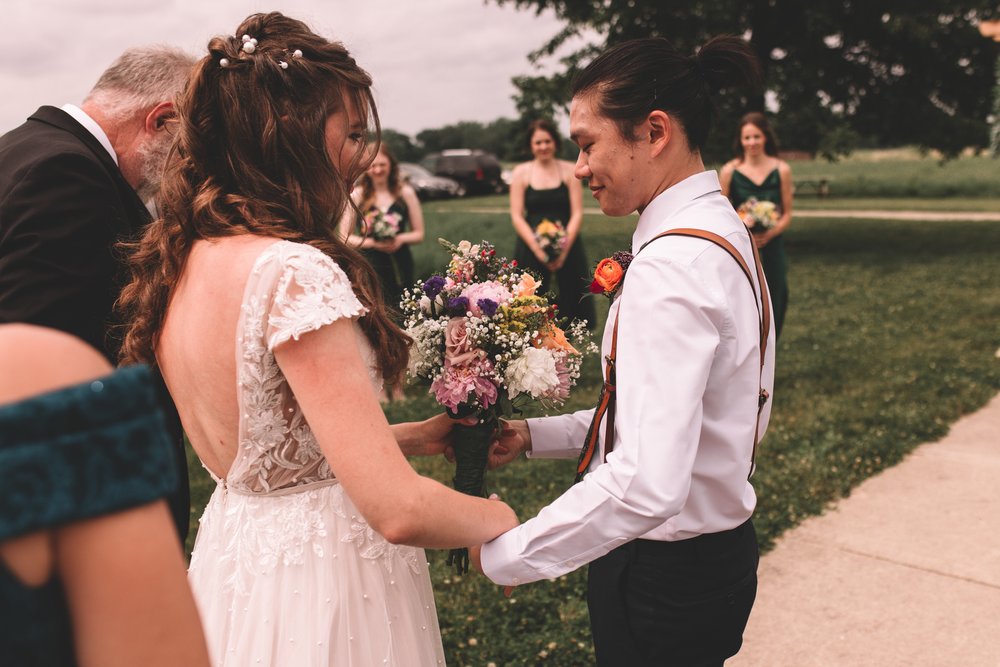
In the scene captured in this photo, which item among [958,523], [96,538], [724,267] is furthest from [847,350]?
[96,538]

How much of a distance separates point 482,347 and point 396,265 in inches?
279

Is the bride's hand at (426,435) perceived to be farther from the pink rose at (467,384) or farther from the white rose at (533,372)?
the white rose at (533,372)

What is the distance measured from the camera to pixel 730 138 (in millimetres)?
18172

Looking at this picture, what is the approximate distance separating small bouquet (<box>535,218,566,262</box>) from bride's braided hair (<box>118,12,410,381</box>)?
6.57 m

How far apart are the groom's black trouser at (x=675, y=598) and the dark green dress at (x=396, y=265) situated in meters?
6.02

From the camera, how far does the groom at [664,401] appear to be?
176 centimetres

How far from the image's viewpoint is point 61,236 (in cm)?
261

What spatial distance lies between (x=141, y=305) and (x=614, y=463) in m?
1.14

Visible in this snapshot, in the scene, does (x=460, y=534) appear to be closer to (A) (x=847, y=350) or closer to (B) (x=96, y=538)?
(B) (x=96, y=538)

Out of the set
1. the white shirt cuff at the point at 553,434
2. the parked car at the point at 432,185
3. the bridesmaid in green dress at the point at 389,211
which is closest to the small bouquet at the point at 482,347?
the white shirt cuff at the point at 553,434

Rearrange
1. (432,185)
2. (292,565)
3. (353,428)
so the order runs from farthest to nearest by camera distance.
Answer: (432,185) → (292,565) → (353,428)

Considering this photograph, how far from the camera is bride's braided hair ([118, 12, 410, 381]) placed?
183 centimetres

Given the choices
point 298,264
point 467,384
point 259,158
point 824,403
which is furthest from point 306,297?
point 824,403

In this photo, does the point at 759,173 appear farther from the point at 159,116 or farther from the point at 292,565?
the point at 292,565
